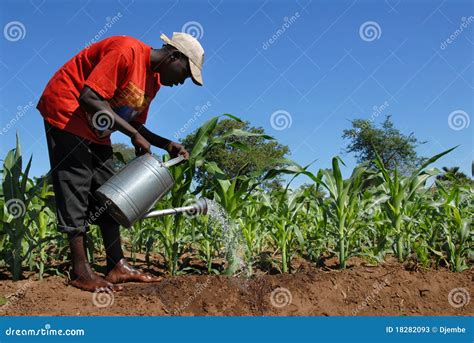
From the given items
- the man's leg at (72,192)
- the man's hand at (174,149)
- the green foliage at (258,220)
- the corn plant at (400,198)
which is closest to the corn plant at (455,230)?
the green foliage at (258,220)

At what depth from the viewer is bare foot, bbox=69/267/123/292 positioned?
305 cm

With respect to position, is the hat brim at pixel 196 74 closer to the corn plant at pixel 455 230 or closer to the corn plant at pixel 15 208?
the corn plant at pixel 15 208

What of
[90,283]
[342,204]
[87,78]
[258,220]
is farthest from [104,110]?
[342,204]

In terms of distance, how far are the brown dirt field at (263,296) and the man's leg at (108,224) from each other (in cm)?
15

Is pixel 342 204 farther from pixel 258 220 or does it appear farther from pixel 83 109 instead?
pixel 83 109

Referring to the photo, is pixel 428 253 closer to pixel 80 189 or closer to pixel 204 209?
pixel 204 209

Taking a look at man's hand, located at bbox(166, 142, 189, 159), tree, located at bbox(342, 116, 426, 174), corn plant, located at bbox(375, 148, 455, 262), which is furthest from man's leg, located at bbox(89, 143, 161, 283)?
tree, located at bbox(342, 116, 426, 174)

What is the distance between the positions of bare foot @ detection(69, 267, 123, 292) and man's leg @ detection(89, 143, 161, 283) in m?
0.20

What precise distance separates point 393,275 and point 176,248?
4.85 ft

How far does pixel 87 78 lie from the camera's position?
303 centimetres

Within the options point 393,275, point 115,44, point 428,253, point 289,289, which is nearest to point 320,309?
point 289,289

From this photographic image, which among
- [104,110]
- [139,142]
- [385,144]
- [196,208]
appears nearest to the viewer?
[104,110]

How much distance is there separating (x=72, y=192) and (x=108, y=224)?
372 millimetres

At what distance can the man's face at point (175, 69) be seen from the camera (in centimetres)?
305
